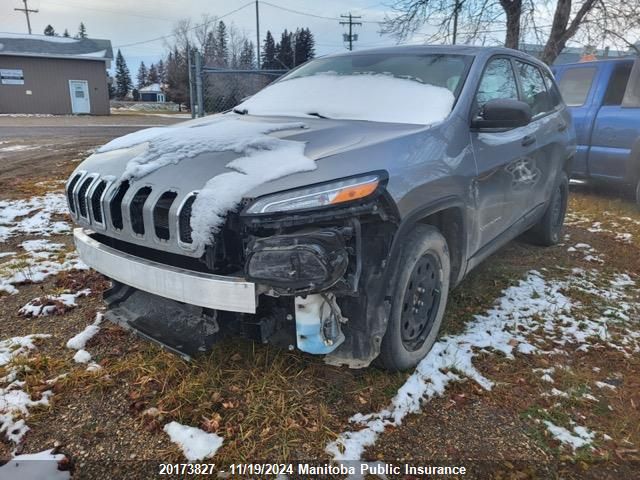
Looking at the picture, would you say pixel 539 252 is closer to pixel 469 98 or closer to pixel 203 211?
pixel 469 98

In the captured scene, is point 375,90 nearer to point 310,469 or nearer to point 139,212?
point 139,212

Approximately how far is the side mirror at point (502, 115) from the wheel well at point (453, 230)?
556 millimetres

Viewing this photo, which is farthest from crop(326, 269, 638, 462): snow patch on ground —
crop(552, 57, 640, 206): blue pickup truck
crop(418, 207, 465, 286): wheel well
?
crop(552, 57, 640, 206): blue pickup truck

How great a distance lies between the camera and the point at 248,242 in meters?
1.94

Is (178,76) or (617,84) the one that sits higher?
(178,76)

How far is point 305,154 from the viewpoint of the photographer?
2.12 m

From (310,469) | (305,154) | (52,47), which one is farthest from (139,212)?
(52,47)

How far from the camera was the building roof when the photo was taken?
89.5 ft

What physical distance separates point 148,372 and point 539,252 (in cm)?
385

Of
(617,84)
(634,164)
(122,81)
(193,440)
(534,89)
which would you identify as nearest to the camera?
(193,440)

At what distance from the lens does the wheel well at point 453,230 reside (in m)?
2.63

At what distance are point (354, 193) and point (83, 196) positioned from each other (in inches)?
60.0

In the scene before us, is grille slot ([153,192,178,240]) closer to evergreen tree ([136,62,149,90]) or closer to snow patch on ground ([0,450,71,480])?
snow patch on ground ([0,450,71,480])

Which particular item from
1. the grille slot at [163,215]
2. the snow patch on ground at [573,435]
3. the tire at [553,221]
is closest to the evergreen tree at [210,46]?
the tire at [553,221]
